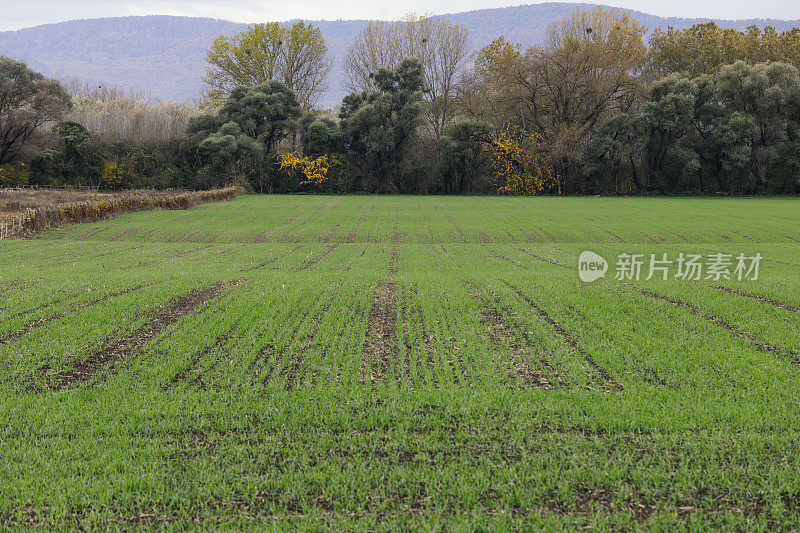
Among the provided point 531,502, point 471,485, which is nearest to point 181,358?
Answer: point 471,485

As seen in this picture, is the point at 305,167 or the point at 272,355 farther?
the point at 305,167

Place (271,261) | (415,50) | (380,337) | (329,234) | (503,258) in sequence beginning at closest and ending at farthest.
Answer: (380,337), (271,261), (503,258), (329,234), (415,50)

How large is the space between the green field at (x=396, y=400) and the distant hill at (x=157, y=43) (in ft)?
477

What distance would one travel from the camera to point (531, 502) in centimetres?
356

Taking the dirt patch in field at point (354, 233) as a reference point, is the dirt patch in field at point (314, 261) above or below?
below

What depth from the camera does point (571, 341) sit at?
272 inches

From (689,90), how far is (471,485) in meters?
45.7

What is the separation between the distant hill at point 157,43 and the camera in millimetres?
156125

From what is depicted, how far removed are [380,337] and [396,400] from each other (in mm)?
1964

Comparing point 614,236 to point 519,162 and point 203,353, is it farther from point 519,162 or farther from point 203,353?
point 519,162

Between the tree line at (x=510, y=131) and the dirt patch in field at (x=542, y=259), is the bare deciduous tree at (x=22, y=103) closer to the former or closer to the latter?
the tree line at (x=510, y=131)

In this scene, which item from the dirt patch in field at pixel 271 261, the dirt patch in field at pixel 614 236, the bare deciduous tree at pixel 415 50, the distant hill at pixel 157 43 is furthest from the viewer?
the distant hill at pixel 157 43

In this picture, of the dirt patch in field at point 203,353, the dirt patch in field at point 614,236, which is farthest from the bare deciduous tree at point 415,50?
the dirt patch in field at point 203,353

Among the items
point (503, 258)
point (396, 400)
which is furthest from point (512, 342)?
point (503, 258)
